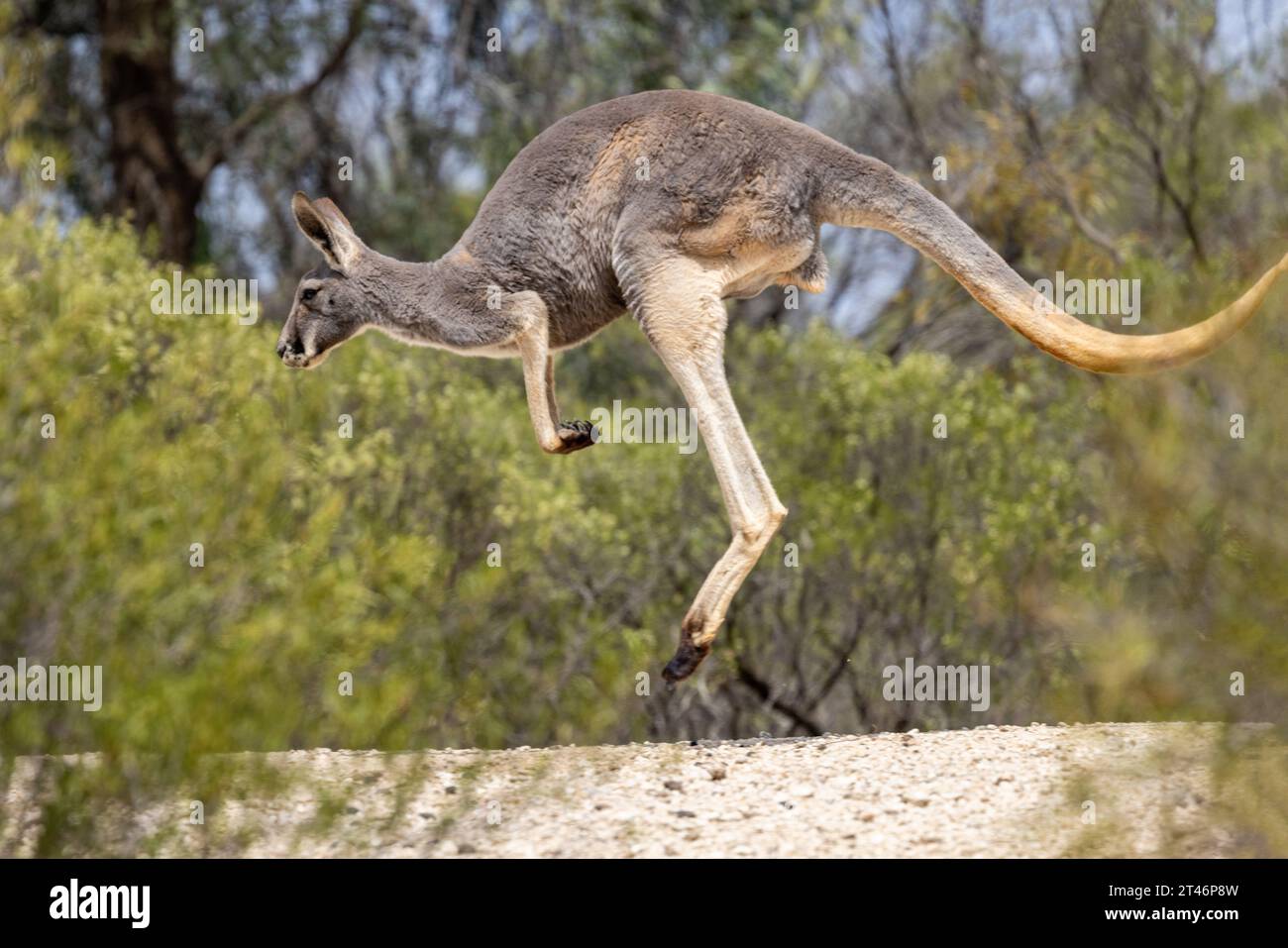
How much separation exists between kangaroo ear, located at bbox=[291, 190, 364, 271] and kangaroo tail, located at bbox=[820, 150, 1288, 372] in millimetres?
1833

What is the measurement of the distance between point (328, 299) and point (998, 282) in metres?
2.51

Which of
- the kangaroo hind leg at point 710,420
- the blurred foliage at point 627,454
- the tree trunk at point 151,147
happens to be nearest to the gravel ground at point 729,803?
the blurred foliage at point 627,454

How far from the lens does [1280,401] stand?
5.17 metres

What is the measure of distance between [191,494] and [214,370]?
4293 mm

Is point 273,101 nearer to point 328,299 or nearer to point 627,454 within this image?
point 627,454

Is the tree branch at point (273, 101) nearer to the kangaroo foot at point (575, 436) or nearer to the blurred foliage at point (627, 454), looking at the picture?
the blurred foliage at point (627, 454)

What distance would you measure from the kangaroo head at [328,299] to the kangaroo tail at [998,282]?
1.79m

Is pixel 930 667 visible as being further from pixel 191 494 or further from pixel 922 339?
pixel 191 494

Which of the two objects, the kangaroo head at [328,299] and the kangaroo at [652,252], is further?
the kangaroo head at [328,299]

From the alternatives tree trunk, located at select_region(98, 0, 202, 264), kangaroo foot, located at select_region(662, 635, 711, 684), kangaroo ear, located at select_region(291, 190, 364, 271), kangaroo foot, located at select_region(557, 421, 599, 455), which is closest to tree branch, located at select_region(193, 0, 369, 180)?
tree trunk, located at select_region(98, 0, 202, 264)

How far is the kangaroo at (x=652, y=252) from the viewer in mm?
6312

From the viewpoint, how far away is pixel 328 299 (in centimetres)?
659

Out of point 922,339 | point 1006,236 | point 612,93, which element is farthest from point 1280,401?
point 922,339

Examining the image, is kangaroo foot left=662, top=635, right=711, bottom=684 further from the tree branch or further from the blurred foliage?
the tree branch
